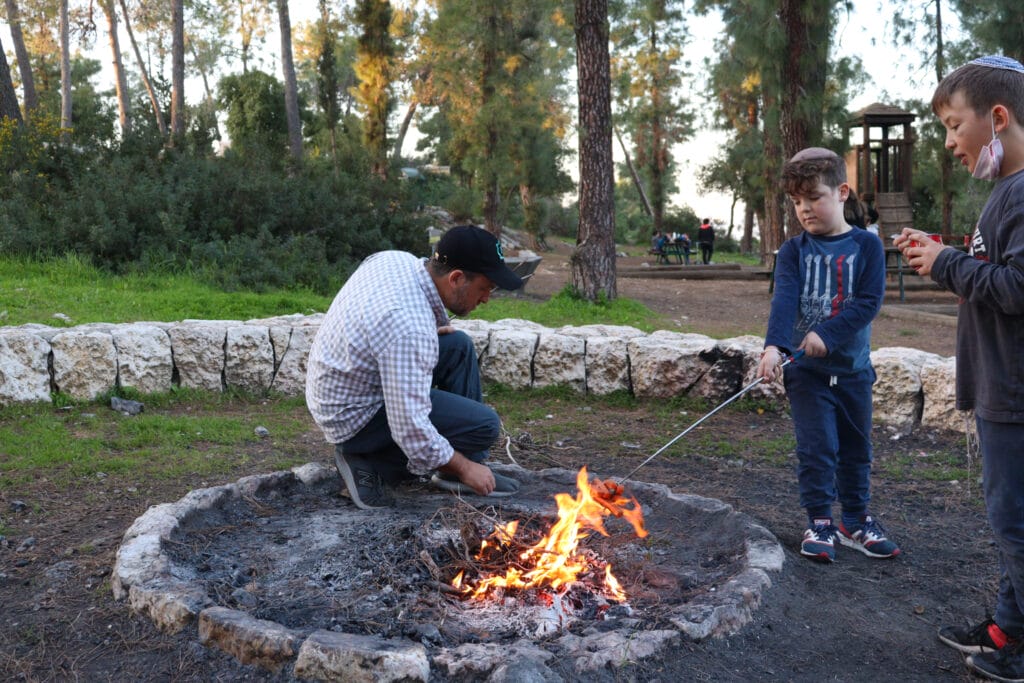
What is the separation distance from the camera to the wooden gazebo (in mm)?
17562

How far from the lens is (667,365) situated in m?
6.43

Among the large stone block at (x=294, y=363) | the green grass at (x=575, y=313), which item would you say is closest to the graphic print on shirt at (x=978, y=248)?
the large stone block at (x=294, y=363)

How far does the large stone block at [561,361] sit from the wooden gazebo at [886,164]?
12558mm

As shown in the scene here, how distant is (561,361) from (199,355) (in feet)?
8.64

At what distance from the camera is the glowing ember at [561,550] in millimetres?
3123

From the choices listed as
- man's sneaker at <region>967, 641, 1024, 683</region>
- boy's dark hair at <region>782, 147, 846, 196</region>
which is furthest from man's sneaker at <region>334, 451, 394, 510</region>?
man's sneaker at <region>967, 641, 1024, 683</region>

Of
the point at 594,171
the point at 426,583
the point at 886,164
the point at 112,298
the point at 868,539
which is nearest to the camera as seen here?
the point at 426,583

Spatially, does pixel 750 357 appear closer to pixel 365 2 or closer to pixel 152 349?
pixel 152 349

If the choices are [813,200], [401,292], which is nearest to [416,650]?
[401,292]

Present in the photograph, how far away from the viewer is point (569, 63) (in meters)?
35.7

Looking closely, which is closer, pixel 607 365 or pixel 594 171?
pixel 607 365

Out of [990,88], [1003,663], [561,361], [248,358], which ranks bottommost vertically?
[1003,663]

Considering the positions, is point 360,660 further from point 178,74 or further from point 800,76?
point 178,74

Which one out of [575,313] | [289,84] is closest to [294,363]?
[575,313]
